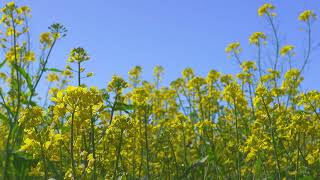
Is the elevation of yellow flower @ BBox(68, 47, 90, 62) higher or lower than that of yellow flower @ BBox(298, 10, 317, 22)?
lower

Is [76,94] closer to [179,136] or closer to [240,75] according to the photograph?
[179,136]

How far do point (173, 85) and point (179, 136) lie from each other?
1770 millimetres

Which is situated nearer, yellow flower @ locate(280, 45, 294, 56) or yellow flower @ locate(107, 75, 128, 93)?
yellow flower @ locate(107, 75, 128, 93)

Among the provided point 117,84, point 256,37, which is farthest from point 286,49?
point 117,84

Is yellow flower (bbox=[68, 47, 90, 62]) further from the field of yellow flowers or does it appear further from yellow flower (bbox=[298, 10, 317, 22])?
yellow flower (bbox=[298, 10, 317, 22])

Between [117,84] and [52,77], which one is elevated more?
[52,77]

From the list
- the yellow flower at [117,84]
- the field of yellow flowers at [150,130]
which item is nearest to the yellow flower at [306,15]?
the field of yellow flowers at [150,130]

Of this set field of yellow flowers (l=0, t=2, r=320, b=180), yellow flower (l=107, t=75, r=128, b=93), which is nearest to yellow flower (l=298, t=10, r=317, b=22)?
field of yellow flowers (l=0, t=2, r=320, b=180)

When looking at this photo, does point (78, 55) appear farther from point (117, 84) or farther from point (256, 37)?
point (256, 37)

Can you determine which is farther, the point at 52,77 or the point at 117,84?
Answer: the point at 52,77

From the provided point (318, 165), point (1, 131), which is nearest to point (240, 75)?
point (318, 165)

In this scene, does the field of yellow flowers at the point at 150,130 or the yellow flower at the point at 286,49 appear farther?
the yellow flower at the point at 286,49

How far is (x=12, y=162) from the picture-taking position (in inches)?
138

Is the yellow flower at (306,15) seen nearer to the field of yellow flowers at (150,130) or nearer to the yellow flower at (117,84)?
the field of yellow flowers at (150,130)
